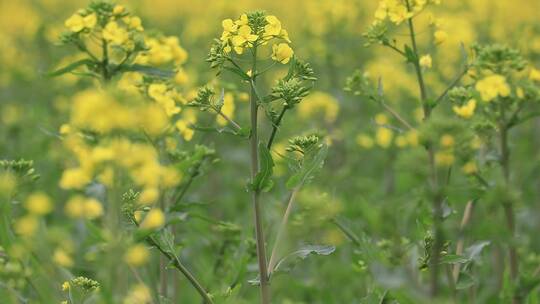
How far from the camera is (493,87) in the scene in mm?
3588

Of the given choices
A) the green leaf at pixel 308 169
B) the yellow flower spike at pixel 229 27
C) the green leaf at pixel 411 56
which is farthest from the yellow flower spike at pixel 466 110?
the yellow flower spike at pixel 229 27

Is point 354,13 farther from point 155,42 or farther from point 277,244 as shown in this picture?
point 277,244

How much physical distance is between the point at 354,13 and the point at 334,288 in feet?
11.1

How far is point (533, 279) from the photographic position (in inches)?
144

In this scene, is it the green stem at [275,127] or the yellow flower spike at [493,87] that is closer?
the green stem at [275,127]

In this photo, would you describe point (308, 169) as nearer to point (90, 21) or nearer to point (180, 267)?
point (180, 267)

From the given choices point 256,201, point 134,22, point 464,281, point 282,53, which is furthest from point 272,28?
point 464,281

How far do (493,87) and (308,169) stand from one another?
0.99 metres

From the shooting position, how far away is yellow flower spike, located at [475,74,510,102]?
3562 millimetres

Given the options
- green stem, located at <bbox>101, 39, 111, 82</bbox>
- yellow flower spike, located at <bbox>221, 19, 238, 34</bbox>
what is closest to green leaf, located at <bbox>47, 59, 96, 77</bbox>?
green stem, located at <bbox>101, 39, 111, 82</bbox>

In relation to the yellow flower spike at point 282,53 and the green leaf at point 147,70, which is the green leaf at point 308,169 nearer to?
the yellow flower spike at point 282,53

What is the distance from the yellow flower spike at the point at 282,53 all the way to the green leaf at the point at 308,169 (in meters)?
0.42

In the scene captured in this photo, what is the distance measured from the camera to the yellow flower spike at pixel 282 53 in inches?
131

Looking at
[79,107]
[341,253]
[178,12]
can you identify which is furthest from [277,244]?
[178,12]
